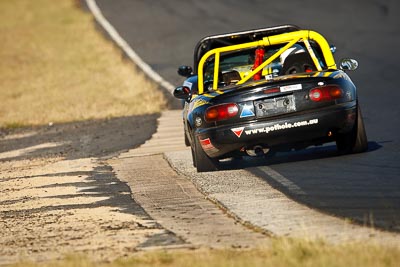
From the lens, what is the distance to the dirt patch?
7.86m

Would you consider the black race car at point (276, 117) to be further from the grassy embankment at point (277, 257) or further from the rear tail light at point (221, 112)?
the grassy embankment at point (277, 257)

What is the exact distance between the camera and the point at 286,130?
35.5 feet

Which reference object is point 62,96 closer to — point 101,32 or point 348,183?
point 101,32

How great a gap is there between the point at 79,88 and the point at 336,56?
596 centimetres

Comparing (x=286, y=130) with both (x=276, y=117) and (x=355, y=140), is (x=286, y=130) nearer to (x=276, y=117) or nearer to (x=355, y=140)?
(x=276, y=117)

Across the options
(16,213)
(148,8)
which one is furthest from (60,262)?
(148,8)

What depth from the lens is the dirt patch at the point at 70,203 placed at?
7857 mm

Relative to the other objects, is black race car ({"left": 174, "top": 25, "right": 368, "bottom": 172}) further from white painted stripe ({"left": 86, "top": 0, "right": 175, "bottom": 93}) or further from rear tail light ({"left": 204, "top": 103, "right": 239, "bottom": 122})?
white painted stripe ({"left": 86, "top": 0, "right": 175, "bottom": 93})

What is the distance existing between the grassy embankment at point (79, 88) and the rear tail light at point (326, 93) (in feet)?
12.7

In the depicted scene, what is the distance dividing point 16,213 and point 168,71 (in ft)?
51.6

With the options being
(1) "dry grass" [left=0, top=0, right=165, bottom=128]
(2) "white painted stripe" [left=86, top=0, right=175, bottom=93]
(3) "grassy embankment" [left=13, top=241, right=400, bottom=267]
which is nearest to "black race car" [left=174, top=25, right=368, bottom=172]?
(3) "grassy embankment" [left=13, top=241, right=400, bottom=267]

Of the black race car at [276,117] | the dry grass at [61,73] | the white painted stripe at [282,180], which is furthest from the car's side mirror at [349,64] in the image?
the dry grass at [61,73]

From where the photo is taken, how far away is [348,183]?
964cm

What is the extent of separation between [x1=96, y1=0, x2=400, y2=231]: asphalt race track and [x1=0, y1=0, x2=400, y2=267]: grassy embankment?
0.94 m
